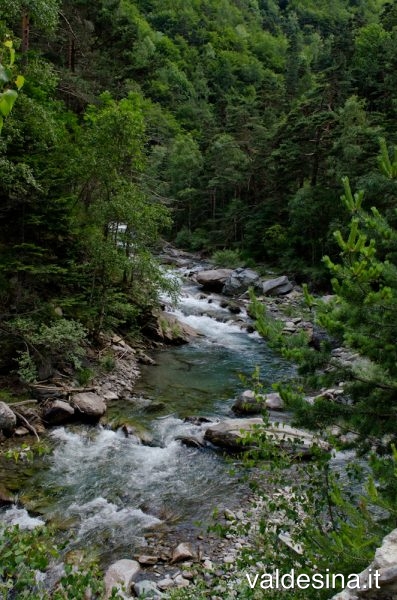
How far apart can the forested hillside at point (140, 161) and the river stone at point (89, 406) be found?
1458 millimetres

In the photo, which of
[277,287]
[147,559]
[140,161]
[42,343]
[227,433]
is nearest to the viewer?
[147,559]

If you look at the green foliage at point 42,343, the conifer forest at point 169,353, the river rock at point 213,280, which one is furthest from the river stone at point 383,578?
the river rock at point 213,280

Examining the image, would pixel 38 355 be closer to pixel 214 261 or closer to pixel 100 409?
pixel 100 409

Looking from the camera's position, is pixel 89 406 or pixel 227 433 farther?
pixel 89 406

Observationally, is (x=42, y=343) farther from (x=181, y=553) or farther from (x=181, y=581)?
(x=181, y=581)

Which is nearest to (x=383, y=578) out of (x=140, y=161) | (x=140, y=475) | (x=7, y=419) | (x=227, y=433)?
(x=140, y=475)

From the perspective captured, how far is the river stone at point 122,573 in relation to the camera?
5.93 m

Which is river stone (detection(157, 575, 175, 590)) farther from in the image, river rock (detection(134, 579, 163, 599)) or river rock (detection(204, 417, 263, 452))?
river rock (detection(204, 417, 263, 452))

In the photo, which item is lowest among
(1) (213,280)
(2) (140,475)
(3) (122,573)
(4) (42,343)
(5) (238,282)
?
(1) (213,280)

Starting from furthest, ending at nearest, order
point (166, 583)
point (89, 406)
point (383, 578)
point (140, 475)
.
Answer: point (89, 406) → point (140, 475) → point (166, 583) → point (383, 578)

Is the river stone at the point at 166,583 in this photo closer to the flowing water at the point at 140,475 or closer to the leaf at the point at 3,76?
the flowing water at the point at 140,475

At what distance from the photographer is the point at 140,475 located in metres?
8.87

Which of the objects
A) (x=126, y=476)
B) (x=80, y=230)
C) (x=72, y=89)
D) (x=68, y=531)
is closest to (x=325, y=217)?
(x=72, y=89)

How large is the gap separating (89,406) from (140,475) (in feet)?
8.61
